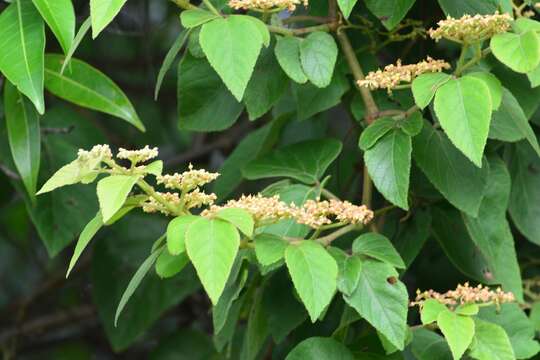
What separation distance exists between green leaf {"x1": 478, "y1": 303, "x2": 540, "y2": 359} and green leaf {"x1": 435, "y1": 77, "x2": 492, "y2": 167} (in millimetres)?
272

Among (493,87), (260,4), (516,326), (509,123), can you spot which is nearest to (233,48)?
(260,4)

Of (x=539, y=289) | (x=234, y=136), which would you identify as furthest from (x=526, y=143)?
(x=234, y=136)

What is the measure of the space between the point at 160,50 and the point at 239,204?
77.2 inches

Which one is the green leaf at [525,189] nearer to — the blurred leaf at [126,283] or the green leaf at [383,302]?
the green leaf at [383,302]

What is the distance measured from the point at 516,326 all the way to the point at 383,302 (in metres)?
0.28

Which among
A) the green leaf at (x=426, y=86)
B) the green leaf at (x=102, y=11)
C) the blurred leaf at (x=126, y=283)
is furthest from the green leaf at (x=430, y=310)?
the blurred leaf at (x=126, y=283)

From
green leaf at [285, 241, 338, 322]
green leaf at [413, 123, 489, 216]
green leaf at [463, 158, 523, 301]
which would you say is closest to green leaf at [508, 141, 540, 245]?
green leaf at [463, 158, 523, 301]

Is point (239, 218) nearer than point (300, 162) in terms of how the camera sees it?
Yes

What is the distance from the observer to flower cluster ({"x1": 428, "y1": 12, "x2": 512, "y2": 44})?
1.15 metres

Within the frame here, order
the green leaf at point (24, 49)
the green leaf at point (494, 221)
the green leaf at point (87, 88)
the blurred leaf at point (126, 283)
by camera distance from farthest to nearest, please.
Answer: the blurred leaf at point (126, 283) → the green leaf at point (87, 88) → the green leaf at point (494, 221) → the green leaf at point (24, 49)

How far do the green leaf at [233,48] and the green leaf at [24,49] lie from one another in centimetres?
23

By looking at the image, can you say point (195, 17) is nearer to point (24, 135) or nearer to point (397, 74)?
point (397, 74)

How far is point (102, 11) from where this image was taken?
115 cm

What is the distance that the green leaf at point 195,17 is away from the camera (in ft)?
4.02
